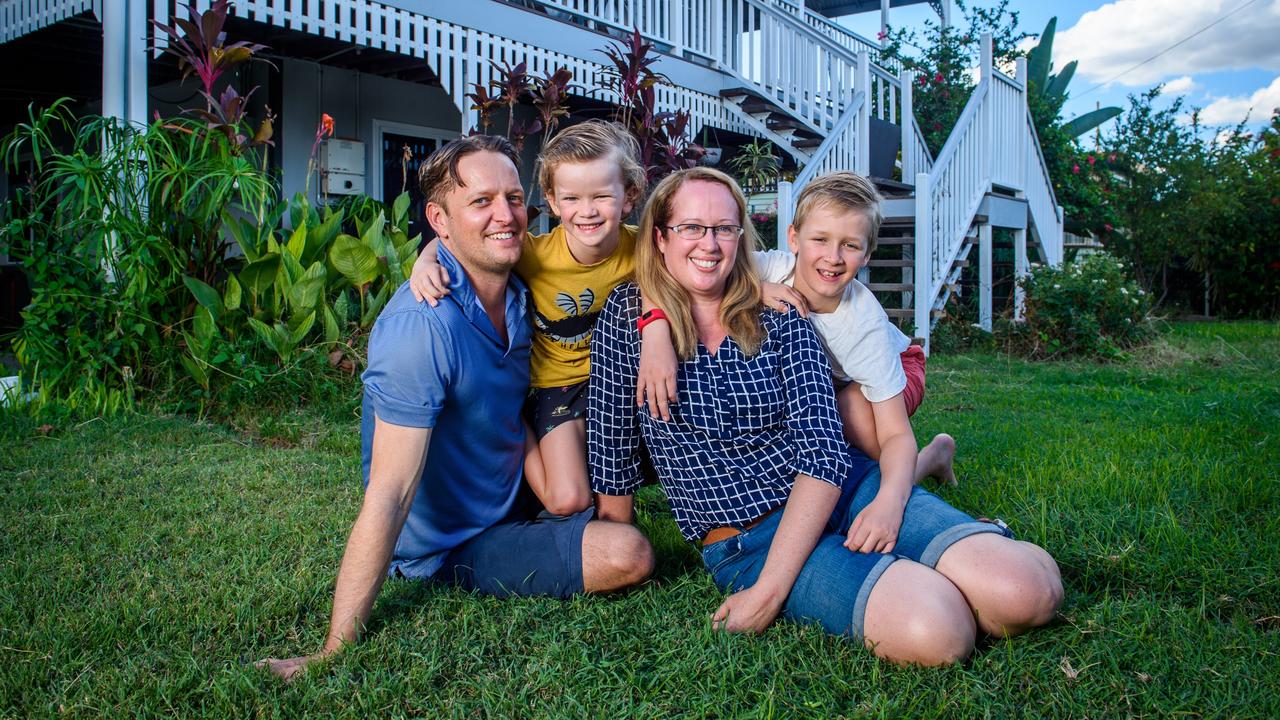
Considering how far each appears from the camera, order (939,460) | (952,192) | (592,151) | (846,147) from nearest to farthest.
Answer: (592,151)
(939,460)
(952,192)
(846,147)

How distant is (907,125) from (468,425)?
927 cm

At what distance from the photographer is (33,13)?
23.6ft

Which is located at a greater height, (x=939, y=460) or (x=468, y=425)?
(x=468, y=425)

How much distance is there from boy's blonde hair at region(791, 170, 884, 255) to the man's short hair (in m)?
0.88

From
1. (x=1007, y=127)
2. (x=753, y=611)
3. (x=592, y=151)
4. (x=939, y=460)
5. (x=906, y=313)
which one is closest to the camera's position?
(x=753, y=611)

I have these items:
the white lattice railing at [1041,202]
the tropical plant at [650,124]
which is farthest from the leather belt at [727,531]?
the white lattice railing at [1041,202]

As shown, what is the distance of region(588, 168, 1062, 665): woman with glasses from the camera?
2.21m

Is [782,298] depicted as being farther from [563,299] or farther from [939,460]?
[939,460]

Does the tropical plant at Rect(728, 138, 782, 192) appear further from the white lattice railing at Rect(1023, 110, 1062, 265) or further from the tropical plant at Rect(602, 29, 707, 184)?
the white lattice railing at Rect(1023, 110, 1062, 265)

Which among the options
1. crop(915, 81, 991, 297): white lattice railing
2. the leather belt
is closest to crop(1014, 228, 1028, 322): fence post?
crop(915, 81, 991, 297): white lattice railing

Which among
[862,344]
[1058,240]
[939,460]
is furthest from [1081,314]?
[862,344]

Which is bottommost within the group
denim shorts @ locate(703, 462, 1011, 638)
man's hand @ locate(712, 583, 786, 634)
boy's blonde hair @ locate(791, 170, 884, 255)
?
man's hand @ locate(712, 583, 786, 634)

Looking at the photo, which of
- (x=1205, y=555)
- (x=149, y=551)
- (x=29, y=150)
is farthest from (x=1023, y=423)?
(x=29, y=150)

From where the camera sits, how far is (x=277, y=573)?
278 cm
